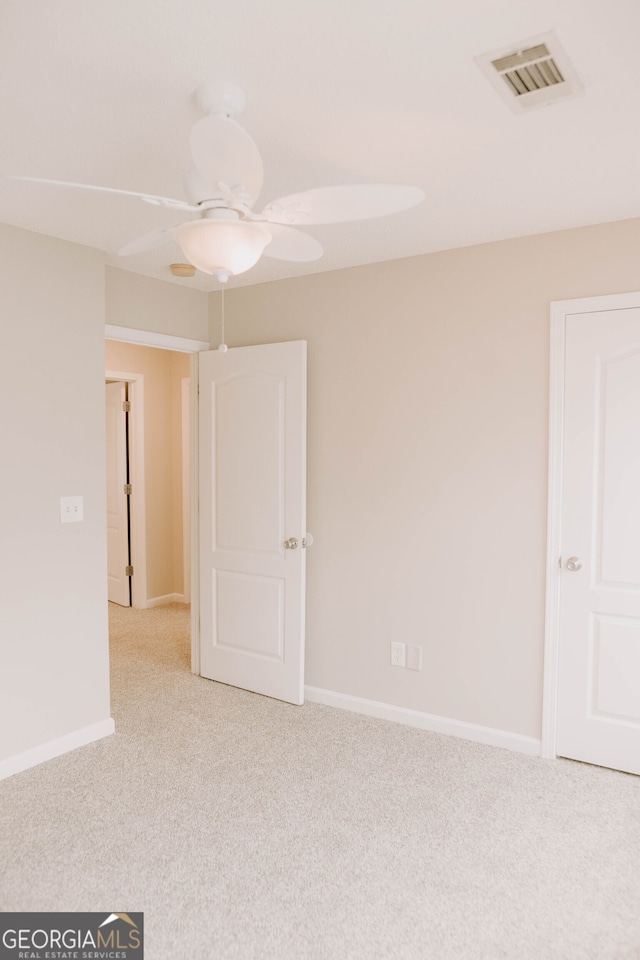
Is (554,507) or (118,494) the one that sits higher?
(554,507)

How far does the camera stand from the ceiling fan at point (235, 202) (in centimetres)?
146

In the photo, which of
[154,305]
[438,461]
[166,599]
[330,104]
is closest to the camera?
[330,104]

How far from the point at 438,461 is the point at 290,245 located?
163 centimetres

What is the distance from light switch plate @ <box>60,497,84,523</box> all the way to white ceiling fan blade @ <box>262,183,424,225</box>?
6.22ft

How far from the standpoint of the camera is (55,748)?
3.05 meters

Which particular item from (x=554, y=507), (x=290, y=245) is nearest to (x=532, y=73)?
(x=290, y=245)

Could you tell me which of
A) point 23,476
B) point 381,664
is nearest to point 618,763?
point 381,664

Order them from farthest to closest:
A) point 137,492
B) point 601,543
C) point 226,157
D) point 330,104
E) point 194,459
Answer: point 137,492 < point 194,459 < point 601,543 < point 330,104 < point 226,157

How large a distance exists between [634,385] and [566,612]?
3.49 feet

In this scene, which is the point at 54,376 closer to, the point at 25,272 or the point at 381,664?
the point at 25,272

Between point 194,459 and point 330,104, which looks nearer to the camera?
point 330,104

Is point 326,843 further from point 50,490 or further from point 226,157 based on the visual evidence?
point 226,157

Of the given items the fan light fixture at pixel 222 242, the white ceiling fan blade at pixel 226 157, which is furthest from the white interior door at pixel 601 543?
the white ceiling fan blade at pixel 226 157

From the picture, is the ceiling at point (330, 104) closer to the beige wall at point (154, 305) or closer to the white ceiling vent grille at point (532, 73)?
the white ceiling vent grille at point (532, 73)
